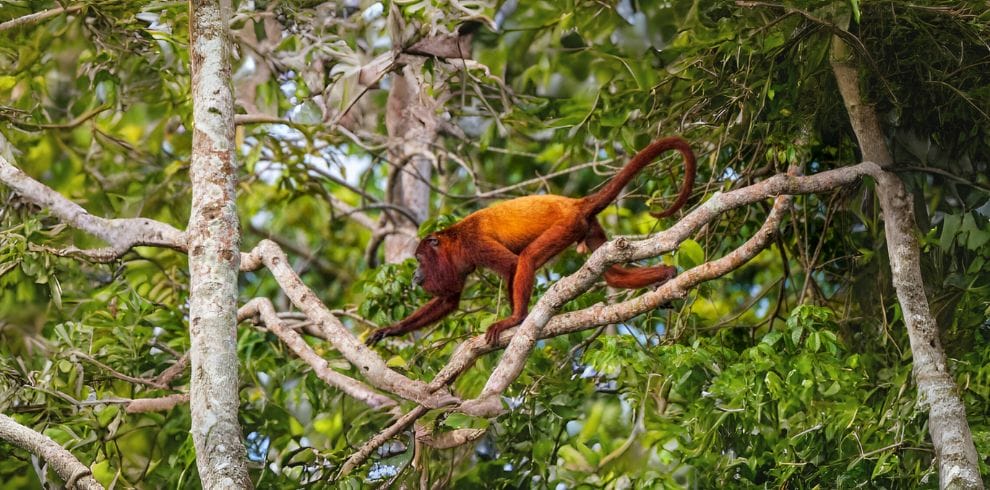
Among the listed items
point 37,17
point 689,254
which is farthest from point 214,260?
point 689,254

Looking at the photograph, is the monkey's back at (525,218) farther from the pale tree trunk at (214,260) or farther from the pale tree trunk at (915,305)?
the pale tree trunk at (214,260)

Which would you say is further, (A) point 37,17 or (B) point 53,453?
(A) point 37,17

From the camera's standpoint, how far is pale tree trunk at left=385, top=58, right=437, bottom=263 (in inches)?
323

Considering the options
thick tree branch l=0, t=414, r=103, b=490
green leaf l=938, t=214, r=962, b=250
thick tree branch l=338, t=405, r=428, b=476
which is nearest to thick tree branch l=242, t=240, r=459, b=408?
thick tree branch l=338, t=405, r=428, b=476

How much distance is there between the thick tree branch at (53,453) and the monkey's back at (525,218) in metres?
2.79

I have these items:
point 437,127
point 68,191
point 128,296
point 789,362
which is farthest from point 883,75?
point 68,191

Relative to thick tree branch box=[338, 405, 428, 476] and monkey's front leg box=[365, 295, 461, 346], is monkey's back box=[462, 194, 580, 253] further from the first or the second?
thick tree branch box=[338, 405, 428, 476]

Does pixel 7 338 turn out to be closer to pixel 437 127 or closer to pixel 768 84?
pixel 437 127

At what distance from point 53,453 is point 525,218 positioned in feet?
9.65

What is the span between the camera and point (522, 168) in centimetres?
1063

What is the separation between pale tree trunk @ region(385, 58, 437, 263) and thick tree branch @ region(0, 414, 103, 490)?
134 inches

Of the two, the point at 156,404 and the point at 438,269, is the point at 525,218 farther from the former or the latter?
the point at 156,404

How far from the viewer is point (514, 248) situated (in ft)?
21.9

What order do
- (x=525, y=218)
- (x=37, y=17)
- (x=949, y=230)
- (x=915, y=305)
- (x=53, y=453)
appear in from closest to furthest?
(x=53, y=453) → (x=915, y=305) → (x=949, y=230) → (x=37, y=17) → (x=525, y=218)
